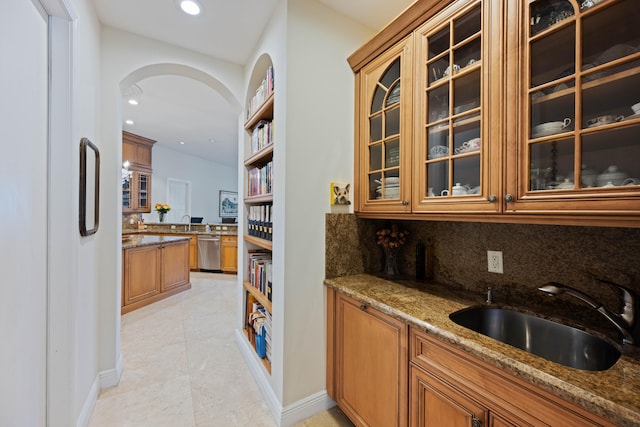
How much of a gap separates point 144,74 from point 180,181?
6285mm

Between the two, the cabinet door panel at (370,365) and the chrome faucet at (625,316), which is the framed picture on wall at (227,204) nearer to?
the cabinet door panel at (370,365)

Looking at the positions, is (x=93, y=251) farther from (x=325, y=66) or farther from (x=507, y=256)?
(x=507, y=256)

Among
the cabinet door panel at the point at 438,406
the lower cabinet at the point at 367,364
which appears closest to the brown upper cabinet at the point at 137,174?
the lower cabinet at the point at 367,364

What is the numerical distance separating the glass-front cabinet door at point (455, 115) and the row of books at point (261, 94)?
1.11 metres

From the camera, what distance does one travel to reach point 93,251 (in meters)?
1.84

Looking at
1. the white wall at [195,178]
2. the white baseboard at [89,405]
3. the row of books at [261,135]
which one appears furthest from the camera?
the white wall at [195,178]

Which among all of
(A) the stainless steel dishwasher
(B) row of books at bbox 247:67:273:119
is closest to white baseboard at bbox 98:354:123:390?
(B) row of books at bbox 247:67:273:119

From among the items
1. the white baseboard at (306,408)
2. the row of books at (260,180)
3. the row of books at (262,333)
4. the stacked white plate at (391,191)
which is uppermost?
the row of books at (260,180)

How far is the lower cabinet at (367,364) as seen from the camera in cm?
132

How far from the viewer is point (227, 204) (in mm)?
9461

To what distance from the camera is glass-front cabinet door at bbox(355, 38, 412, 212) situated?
61.9 inches

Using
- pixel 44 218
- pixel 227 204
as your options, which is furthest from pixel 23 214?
pixel 227 204

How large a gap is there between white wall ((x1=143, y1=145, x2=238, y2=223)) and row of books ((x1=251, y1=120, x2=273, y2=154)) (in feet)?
19.4

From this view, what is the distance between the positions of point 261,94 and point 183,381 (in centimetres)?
245
